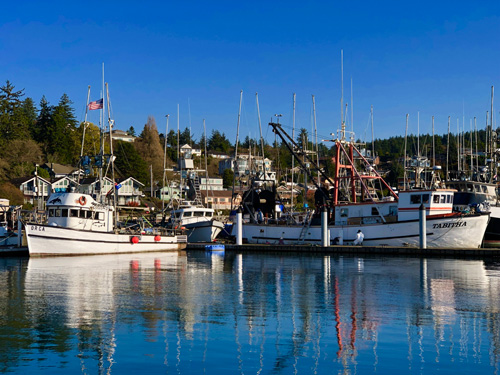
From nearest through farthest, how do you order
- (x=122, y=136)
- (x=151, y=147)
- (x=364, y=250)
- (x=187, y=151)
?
(x=364, y=250) → (x=187, y=151) → (x=151, y=147) → (x=122, y=136)

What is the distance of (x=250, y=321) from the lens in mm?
20297

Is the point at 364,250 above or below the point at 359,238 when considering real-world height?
below

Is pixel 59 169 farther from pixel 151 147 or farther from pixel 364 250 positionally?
pixel 364 250

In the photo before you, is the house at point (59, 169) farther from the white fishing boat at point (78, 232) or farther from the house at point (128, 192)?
the white fishing boat at point (78, 232)

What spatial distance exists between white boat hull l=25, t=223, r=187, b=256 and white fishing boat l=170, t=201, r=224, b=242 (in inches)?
324

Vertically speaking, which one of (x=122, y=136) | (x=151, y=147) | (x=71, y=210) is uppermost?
(x=122, y=136)

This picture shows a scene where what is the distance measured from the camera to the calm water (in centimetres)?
1519

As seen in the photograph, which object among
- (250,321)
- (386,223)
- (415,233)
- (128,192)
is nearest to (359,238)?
(386,223)

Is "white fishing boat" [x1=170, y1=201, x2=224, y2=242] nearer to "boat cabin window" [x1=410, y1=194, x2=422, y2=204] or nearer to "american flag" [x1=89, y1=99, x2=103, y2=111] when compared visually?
"american flag" [x1=89, y1=99, x2=103, y2=111]

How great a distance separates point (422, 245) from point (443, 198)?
508 centimetres

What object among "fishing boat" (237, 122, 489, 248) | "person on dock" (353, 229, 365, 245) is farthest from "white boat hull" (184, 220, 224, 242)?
"person on dock" (353, 229, 365, 245)

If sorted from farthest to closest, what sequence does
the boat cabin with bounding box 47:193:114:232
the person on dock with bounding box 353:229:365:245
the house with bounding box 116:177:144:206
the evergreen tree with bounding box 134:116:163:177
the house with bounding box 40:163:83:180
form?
the evergreen tree with bounding box 134:116:163:177, the house with bounding box 116:177:144:206, the house with bounding box 40:163:83:180, the person on dock with bounding box 353:229:365:245, the boat cabin with bounding box 47:193:114:232

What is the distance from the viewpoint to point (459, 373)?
1432 cm

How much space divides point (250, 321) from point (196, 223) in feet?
138
